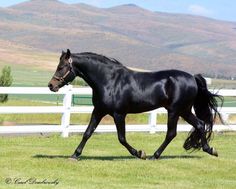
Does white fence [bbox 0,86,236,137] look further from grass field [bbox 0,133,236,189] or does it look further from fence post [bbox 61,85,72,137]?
grass field [bbox 0,133,236,189]

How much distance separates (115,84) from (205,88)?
6.50 feet

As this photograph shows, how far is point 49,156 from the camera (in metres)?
11.8

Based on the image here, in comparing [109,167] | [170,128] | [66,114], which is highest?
[170,128]

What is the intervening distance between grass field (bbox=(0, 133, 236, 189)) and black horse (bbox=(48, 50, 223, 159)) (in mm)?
530

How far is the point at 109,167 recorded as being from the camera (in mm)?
10578

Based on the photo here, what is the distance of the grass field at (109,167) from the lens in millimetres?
9273

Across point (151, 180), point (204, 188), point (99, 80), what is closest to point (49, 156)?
point (99, 80)

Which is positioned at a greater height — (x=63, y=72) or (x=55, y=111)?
(x=63, y=72)

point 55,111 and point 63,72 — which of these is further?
point 55,111

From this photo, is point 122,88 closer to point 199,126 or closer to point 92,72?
point 92,72

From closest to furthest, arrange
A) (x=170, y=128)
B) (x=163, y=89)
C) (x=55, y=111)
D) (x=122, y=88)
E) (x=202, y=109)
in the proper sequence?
(x=122, y=88)
(x=163, y=89)
(x=170, y=128)
(x=202, y=109)
(x=55, y=111)

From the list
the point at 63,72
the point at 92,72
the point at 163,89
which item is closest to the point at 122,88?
the point at 92,72

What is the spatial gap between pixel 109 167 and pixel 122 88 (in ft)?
4.71

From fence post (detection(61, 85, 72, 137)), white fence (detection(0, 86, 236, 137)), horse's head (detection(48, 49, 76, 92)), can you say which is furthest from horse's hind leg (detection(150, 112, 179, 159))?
fence post (detection(61, 85, 72, 137))
